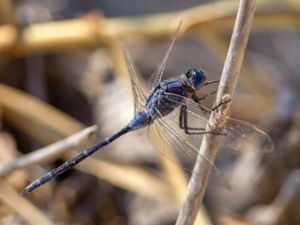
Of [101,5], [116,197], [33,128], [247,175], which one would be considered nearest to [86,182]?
[116,197]

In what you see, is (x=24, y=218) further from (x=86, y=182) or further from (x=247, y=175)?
(x=247, y=175)

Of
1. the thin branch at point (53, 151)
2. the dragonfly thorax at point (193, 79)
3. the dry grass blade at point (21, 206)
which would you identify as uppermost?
the dragonfly thorax at point (193, 79)

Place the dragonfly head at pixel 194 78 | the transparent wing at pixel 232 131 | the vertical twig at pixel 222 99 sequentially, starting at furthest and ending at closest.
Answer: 1. the dragonfly head at pixel 194 78
2. the transparent wing at pixel 232 131
3. the vertical twig at pixel 222 99

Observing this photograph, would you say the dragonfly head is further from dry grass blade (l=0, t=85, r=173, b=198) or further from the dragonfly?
dry grass blade (l=0, t=85, r=173, b=198)

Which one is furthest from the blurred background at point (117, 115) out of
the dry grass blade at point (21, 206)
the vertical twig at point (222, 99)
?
the vertical twig at point (222, 99)

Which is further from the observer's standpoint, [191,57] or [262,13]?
[191,57]

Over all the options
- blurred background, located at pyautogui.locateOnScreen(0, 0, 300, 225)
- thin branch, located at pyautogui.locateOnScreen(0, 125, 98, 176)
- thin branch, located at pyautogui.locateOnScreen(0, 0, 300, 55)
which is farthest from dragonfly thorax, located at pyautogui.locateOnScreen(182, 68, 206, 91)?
thin branch, located at pyautogui.locateOnScreen(0, 0, 300, 55)

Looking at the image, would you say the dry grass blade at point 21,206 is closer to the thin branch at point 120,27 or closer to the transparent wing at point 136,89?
the transparent wing at point 136,89
